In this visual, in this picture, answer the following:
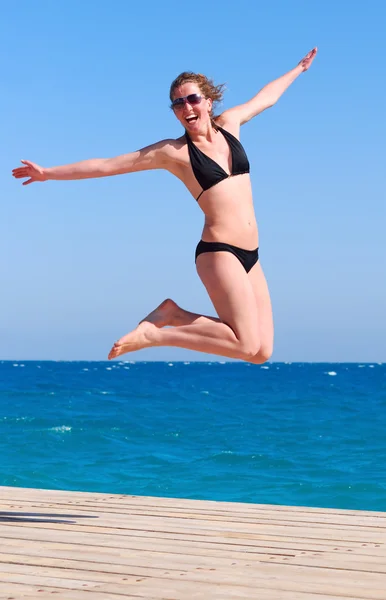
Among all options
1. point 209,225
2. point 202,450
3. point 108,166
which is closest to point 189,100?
point 108,166

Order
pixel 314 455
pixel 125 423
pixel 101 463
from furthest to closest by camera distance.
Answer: pixel 125 423
pixel 314 455
pixel 101 463

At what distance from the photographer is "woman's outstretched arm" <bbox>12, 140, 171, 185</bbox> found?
17.1ft

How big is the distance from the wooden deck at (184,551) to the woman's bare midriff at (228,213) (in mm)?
1692

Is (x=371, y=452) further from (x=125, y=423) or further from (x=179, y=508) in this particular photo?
(x=179, y=508)

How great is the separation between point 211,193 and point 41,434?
59.6 feet

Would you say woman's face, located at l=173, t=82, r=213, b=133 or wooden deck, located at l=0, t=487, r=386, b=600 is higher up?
woman's face, located at l=173, t=82, r=213, b=133

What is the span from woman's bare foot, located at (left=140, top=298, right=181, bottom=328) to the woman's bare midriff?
0.45 metres

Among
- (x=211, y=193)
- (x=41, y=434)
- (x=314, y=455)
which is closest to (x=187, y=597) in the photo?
(x=211, y=193)

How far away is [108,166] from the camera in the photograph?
17.0 feet


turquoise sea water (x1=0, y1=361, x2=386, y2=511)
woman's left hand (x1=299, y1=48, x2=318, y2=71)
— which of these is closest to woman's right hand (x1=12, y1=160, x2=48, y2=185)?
woman's left hand (x1=299, y1=48, x2=318, y2=71)

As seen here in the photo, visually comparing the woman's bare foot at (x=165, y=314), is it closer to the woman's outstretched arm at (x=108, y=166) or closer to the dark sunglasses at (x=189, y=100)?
the woman's outstretched arm at (x=108, y=166)

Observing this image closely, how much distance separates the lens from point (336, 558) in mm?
4645

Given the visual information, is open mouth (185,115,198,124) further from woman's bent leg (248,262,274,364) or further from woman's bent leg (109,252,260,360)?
woman's bent leg (248,262,274,364)

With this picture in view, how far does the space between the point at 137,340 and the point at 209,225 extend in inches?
31.2
